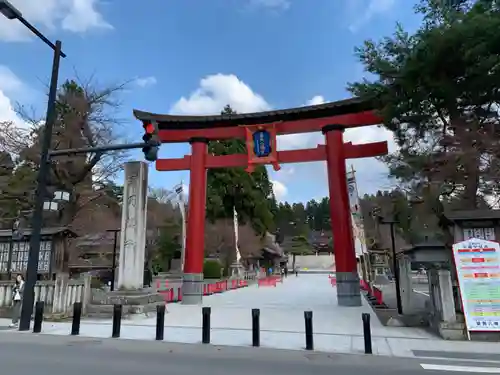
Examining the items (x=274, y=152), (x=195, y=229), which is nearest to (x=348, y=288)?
(x=274, y=152)

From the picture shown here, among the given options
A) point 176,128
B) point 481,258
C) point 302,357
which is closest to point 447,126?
point 481,258

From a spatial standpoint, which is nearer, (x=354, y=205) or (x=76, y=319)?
(x=76, y=319)

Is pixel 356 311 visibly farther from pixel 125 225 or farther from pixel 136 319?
pixel 125 225

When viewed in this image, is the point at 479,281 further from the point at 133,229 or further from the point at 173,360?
the point at 133,229

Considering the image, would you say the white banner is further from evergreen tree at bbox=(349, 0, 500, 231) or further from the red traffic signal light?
the red traffic signal light

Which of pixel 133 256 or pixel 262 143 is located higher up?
pixel 262 143

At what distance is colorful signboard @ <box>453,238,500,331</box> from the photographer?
9320 mm

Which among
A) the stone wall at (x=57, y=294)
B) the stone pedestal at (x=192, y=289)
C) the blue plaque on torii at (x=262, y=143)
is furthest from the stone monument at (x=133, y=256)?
the blue plaque on torii at (x=262, y=143)

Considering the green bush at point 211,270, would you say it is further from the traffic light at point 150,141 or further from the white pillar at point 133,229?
the traffic light at point 150,141

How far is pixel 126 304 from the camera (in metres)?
13.4

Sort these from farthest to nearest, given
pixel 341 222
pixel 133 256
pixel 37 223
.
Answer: pixel 341 222 → pixel 133 256 → pixel 37 223

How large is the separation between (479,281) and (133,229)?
37.1 feet

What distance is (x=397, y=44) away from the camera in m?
12.4

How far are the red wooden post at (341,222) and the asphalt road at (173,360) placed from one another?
9.15 meters
